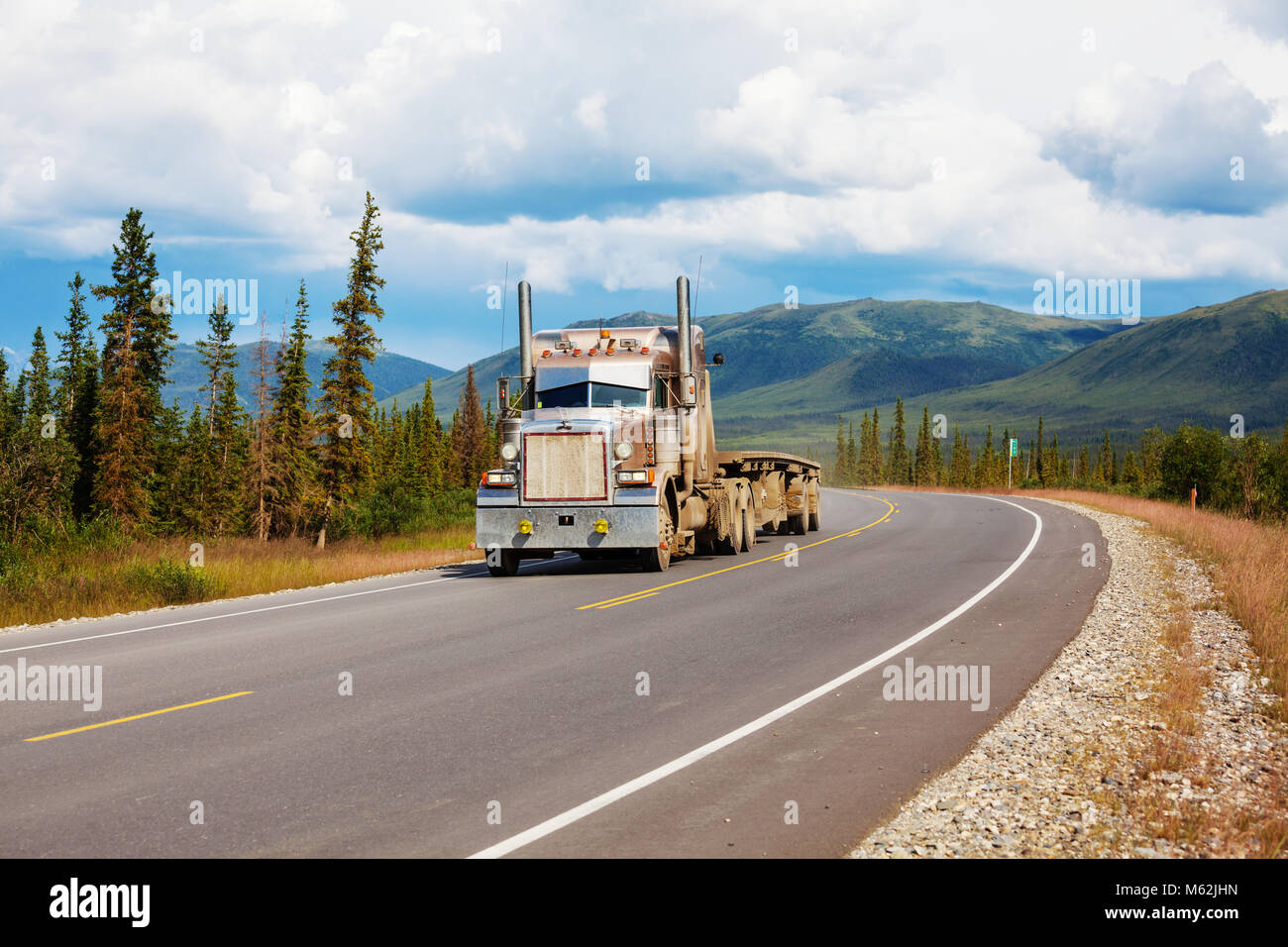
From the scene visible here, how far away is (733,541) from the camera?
21.4m

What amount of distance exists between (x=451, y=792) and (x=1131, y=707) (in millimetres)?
5414

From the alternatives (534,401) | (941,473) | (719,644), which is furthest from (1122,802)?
(941,473)

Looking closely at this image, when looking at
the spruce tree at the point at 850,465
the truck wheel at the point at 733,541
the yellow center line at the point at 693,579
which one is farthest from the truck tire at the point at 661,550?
the spruce tree at the point at 850,465

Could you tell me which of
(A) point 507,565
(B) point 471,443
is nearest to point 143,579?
(A) point 507,565

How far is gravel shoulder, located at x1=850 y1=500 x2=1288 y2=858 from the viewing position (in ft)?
17.0

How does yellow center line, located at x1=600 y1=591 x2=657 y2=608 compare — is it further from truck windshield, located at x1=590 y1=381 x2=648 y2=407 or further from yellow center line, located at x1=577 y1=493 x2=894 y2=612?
truck windshield, located at x1=590 y1=381 x2=648 y2=407

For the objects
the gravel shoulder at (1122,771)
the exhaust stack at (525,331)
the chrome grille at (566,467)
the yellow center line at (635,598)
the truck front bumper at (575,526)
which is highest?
the exhaust stack at (525,331)

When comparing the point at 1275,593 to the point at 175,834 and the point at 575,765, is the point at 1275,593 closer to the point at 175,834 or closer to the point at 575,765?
the point at 575,765

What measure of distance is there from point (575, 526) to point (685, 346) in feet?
13.8

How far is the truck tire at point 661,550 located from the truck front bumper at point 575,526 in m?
Answer: 0.27

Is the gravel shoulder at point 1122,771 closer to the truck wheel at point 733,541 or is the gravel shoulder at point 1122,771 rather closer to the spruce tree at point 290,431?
the truck wheel at point 733,541

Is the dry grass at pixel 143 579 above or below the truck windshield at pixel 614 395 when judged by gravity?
below

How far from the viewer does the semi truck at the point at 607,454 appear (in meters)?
17.1

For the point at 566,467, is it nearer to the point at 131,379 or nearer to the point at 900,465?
the point at 131,379
